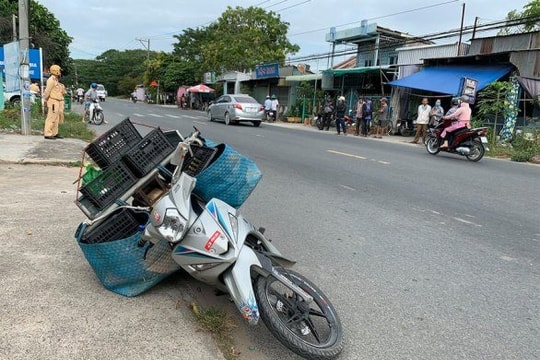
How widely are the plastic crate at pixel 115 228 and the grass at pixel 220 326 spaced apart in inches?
27.6

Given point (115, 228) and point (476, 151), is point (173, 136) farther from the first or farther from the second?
point (476, 151)

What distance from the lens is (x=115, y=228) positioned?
320 cm

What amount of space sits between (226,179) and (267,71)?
106 feet

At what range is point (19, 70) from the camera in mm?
11328

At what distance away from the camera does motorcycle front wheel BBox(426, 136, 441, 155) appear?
12871mm

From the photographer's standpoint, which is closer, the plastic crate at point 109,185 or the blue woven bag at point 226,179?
the blue woven bag at point 226,179

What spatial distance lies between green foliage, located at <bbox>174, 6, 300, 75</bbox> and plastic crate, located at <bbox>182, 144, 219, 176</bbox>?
3807 centimetres

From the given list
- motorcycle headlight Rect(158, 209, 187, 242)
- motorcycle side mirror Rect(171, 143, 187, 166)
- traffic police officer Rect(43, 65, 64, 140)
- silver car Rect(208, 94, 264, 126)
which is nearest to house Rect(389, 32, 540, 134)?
→ silver car Rect(208, 94, 264, 126)

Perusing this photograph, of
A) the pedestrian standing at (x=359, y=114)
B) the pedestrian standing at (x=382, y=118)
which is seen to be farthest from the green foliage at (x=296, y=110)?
the pedestrian standing at (x=382, y=118)

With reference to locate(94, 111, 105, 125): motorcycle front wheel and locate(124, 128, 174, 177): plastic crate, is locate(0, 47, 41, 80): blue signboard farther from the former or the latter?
locate(124, 128, 174, 177): plastic crate

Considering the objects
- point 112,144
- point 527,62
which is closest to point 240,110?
point 527,62

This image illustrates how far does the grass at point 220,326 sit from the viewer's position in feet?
8.37

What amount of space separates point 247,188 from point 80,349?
1483mm

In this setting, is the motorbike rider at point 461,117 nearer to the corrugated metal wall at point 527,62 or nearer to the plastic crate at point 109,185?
the corrugated metal wall at point 527,62
